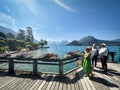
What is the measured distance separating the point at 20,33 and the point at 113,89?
120m

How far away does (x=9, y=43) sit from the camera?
55688 mm

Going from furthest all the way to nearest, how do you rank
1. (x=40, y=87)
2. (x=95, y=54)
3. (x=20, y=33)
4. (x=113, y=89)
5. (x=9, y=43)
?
(x=20, y=33) → (x=9, y=43) → (x=95, y=54) → (x=40, y=87) → (x=113, y=89)

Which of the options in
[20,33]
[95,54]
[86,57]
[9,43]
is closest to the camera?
[86,57]

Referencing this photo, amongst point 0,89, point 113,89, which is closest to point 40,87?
point 0,89

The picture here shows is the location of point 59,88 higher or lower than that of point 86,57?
lower

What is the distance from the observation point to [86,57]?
695cm

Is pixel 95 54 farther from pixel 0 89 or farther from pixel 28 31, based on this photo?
pixel 28 31

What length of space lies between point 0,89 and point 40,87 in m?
1.80

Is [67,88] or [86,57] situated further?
[86,57]

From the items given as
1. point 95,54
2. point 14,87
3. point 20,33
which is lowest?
point 14,87

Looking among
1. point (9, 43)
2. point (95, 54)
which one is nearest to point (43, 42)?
point (9, 43)

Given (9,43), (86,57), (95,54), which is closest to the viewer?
(86,57)

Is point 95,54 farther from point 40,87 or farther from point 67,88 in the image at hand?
point 40,87

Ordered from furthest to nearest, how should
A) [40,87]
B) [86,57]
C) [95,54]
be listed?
1. [95,54]
2. [86,57]
3. [40,87]
